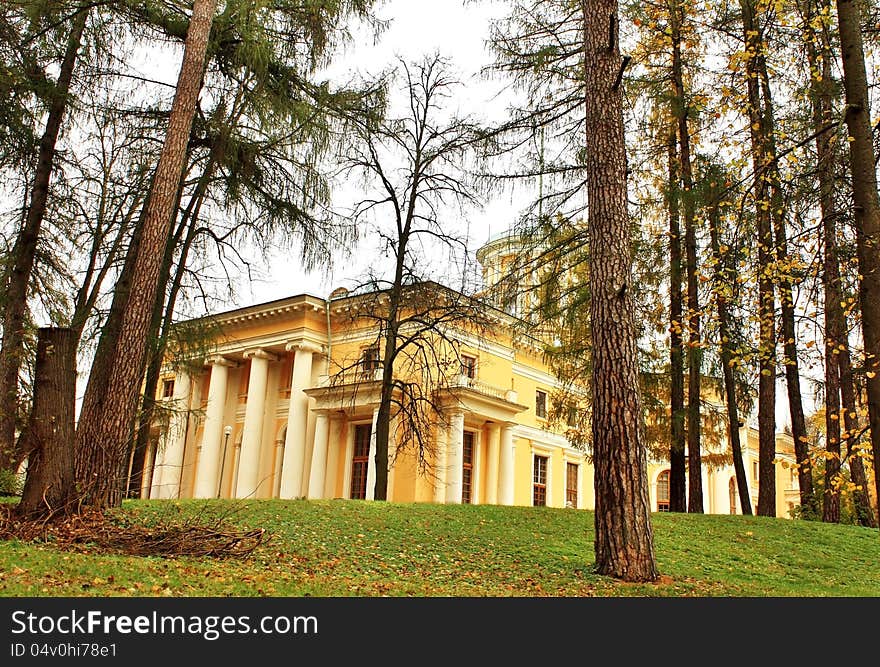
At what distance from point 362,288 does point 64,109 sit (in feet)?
A: 26.0

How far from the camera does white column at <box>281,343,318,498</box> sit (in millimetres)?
30016

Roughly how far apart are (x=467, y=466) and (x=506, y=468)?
67.7 inches

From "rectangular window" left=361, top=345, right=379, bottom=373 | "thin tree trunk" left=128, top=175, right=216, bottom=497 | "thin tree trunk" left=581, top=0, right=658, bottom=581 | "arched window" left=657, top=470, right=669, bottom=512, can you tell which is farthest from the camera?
"arched window" left=657, top=470, right=669, bottom=512

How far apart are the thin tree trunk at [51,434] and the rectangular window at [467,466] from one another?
76.1 feet

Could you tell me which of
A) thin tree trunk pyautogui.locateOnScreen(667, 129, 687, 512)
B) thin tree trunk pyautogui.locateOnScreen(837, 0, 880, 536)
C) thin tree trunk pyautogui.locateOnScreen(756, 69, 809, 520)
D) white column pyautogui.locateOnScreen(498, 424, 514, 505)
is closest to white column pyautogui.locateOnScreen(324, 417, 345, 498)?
white column pyautogui.locateOnScreen(498, 424, 514, 505)

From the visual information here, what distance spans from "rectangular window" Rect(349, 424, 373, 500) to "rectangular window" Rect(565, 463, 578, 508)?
40.7ft

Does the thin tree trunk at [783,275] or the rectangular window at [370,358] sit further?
the rectangular window at [370,358]

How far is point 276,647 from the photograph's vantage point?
3.68 meters

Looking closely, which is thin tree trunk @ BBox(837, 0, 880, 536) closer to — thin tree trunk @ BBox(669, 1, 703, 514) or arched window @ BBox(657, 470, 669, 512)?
thin tree trunk @ BBox(669, 1, 703, 514)

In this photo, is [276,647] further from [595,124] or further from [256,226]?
[256,226]

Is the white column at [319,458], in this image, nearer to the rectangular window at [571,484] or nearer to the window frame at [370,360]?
the window frame at [370,360]

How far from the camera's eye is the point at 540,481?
3600 cm

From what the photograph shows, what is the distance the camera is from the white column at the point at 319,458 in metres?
29.5

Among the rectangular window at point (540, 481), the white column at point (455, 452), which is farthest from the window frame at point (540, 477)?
the white column at point (455, 452)
